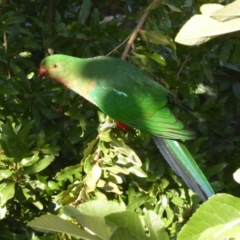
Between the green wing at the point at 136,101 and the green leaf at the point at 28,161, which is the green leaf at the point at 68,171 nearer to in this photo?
the green leaf at the point at 28,161

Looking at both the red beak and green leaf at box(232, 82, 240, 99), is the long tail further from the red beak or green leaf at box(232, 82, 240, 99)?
green leaf at box(232, 82, 240, 99)

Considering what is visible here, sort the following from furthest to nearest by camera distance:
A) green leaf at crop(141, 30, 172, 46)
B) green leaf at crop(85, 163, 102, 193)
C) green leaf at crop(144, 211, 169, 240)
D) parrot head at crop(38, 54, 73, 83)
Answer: parrot head at crop(38, 54, 73, 83), green leaf at crop(141, 30, 172, 46), green leaf at crop(85, 163, 102, 193), green leaf at crop(144, 211, 169, 240)

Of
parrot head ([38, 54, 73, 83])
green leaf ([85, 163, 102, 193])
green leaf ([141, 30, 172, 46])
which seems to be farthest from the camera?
parrot head ([38, 54, 73, 83])

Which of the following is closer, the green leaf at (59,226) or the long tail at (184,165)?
the green leaf at (59,226)

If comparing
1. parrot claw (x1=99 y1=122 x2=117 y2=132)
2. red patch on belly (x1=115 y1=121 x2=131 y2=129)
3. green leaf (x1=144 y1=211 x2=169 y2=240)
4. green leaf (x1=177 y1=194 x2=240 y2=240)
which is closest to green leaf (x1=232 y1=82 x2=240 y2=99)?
red patch on belly (x1=115 y1=121 x2=131 y2=129)

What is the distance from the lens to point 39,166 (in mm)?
1894

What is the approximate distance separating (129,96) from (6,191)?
1.89ft

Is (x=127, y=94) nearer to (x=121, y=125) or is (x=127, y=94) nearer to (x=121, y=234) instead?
(x=121, y=125)

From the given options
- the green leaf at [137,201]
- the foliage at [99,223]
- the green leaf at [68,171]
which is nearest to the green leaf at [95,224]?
the foliage at [99,223]

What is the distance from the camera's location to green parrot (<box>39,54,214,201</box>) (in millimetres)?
1866

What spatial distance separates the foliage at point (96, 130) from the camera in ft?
5.73

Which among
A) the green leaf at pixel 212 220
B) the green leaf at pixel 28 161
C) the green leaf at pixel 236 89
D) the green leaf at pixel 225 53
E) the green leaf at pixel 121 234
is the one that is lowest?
the green leaf at pixel 236 89

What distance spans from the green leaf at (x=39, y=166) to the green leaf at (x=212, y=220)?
4.35 feet

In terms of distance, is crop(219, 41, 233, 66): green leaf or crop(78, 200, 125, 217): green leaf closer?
crop(78, 200, 125, 217): green leaf
